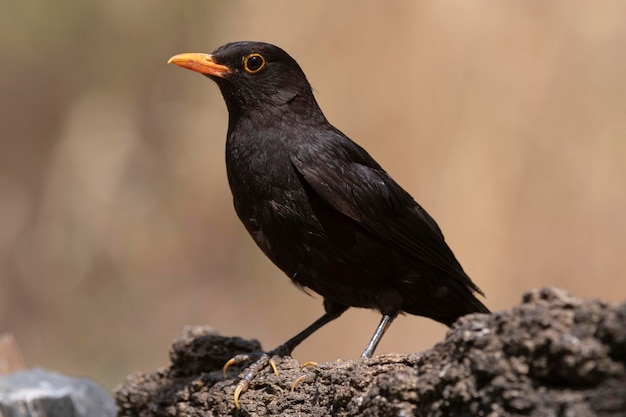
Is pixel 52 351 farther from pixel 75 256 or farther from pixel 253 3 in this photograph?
pixel 253 3

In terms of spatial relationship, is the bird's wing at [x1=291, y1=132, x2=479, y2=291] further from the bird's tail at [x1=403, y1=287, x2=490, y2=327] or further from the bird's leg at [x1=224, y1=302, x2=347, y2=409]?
the bird's leg at [x1=224, y1=302, x2=347, y2=409]

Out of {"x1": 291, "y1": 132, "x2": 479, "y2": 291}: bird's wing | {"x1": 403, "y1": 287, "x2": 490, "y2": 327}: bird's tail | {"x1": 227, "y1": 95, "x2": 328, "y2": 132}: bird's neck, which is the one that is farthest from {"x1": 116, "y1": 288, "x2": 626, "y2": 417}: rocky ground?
{"x1": 227, "y1": 95, "x2": 328, "y2": 132}: bird's neck

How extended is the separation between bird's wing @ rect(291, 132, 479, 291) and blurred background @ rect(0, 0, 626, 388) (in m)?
3.41

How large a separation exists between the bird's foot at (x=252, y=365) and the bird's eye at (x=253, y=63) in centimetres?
146

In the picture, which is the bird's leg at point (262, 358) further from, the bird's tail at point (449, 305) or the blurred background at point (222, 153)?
the blurred background at point (222, 153)

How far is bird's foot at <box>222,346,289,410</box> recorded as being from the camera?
14.4 feet

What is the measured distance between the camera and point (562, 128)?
8438 mm

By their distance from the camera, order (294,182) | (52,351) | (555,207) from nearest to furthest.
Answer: (294,182) → (555,207) → (52,351)

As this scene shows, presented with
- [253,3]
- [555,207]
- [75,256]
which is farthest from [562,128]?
[75,256]

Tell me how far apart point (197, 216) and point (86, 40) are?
2.26m

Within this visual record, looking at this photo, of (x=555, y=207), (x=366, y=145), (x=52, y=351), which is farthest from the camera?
(x=52, y=351)

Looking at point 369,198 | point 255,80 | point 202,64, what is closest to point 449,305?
point 369,198

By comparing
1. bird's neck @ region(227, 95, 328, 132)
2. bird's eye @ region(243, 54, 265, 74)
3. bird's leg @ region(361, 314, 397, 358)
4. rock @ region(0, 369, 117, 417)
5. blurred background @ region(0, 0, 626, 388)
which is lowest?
rock @ region(0, 369, 117, 417)

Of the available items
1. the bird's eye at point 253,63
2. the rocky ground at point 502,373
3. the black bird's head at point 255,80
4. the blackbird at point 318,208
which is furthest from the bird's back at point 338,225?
the rocky ground at point 502,373
